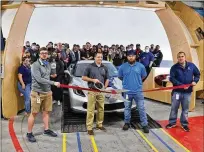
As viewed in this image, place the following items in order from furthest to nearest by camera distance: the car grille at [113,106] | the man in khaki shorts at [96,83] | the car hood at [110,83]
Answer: the car hood at [110,83]
the car grille at [113,106]
the man in khaki shorts at [96,83]

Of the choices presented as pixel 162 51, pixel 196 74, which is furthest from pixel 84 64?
pixel 162 51

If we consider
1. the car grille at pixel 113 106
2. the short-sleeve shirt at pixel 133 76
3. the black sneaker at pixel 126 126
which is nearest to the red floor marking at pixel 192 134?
the black sneaker at pixel 126 126

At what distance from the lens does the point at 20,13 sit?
580 cm

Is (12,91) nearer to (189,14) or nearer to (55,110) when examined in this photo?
(55,110)

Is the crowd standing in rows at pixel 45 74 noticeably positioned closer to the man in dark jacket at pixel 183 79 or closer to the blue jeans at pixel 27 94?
the blue jeans at pixel 27 94

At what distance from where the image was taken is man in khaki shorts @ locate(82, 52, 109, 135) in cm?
483

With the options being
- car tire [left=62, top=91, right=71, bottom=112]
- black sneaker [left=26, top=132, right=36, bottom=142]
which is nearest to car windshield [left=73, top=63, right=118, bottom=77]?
car tire [left=62, top=91, right=71, bottom=112]

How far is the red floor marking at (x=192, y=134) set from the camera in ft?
14.4

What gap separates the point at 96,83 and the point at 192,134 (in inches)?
78.0

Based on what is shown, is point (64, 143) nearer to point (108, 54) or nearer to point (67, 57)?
point (67, 57)

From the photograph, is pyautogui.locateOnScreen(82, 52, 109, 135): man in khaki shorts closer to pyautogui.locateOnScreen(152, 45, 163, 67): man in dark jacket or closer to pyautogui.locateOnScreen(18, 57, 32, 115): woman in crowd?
pyautogui.locateOnScreen(18, 57, 32, 115): woman in crowd

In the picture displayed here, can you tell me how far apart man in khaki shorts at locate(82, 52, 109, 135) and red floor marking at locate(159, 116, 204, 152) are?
52.3 inches

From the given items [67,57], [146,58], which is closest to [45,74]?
[67,57]

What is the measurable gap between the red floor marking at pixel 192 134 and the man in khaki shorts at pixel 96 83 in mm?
1328
